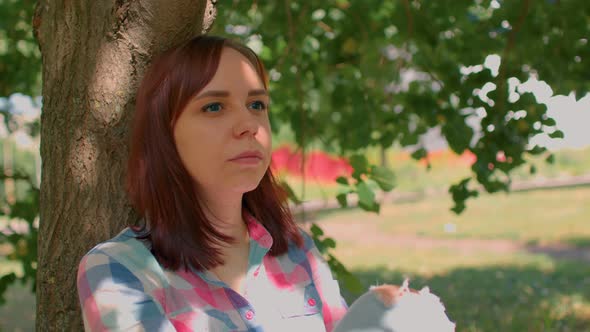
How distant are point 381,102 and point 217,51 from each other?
245 cm

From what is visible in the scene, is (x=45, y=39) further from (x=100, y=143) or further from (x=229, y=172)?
(x=229, y=172)

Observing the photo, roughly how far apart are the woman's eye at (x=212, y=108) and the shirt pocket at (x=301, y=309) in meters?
0.45

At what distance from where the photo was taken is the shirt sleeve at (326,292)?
5.87 ft

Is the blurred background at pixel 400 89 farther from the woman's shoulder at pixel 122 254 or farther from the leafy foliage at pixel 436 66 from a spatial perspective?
the woman's shoulder at pixel 122 254

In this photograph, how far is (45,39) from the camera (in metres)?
2.12

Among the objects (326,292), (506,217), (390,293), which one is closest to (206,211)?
(326,292)

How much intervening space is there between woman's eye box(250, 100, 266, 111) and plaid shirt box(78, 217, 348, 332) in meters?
0.28

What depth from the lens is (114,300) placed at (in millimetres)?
1433

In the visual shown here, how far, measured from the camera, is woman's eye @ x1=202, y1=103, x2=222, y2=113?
64.7 inches

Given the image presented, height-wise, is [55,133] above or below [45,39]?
below

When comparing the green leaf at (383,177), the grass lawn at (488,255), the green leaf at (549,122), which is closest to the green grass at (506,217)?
the grass lawn at (488,255)

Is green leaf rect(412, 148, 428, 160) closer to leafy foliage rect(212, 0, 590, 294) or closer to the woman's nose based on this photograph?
leafy foliage rect(212, 0, 590, 294)

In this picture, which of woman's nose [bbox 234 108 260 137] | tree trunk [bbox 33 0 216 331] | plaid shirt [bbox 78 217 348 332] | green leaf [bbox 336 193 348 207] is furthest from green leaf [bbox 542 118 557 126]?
woman's nose [bbox 234 108 260 137]

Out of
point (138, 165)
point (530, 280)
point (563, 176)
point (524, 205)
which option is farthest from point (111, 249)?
point (563, 176)
